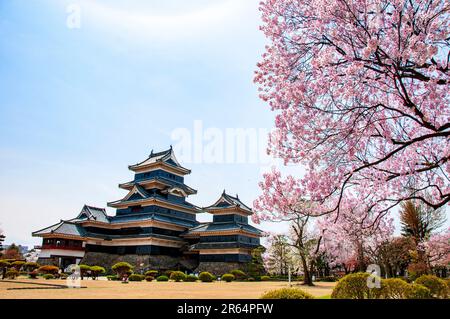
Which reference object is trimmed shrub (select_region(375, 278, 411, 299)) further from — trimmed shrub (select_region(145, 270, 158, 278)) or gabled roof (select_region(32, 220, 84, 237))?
gabled roof (select_region(32, 220, 84, 237))

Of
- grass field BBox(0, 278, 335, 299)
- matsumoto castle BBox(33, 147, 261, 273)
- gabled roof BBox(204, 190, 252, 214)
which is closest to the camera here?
grass field BBox(0, 278, 335, 299)

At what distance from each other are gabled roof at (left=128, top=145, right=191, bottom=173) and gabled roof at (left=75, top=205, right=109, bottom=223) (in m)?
7.54

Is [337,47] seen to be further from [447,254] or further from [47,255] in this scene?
[47,255]

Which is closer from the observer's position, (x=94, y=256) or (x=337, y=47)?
(x=337, y=47)

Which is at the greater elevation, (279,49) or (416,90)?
(279,49)

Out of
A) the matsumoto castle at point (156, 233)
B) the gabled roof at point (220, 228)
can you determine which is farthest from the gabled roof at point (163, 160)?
the gabled roof at point (220, 228)

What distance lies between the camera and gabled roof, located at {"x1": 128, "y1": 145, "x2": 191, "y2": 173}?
44688 millimetres

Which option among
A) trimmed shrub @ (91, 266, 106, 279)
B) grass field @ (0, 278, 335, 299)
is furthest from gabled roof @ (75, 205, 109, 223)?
grass field @ (0, 278, 335, 299)

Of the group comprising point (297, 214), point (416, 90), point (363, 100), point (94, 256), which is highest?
point (416, 90)

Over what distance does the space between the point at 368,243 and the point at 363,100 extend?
2565cm

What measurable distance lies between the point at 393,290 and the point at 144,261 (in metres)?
32.3

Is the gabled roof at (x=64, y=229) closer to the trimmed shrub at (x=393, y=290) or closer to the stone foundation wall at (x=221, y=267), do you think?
the stone foundation wall at (x=221, y=267)
